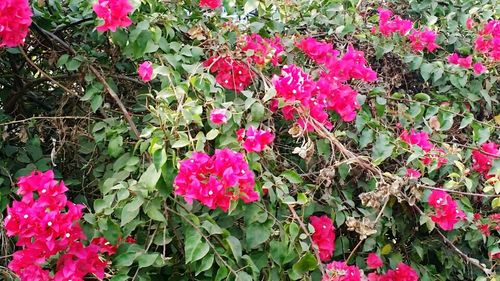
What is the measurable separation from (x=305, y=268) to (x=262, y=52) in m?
0.61

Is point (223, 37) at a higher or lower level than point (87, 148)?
higher

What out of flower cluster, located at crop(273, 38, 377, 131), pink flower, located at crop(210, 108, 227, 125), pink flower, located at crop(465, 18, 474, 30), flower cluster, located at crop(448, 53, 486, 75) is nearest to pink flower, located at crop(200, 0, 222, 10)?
flower cluster, located at crop(273, 38, 377, 131)

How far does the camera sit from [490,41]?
2236 millimetres

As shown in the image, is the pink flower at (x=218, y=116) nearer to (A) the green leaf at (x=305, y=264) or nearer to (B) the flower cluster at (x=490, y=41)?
(A) the green leaf at (x=305, y=264)

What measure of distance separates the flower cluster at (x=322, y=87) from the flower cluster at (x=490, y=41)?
58 centimetres

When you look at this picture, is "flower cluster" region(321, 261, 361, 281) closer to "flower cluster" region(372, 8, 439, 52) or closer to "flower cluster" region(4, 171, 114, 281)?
"flower cluster" region(4, 171, 114, 281)

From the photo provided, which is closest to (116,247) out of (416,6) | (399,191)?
(399,191)

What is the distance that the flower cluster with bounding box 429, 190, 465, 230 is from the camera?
5.42ft

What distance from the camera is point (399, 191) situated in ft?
4.89

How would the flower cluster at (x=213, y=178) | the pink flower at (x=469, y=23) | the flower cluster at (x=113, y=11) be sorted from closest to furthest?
the flower cluster at (x=213, y=178), the flower cluster at (x=113, y=11), the pink flower at (x=469, y=23)

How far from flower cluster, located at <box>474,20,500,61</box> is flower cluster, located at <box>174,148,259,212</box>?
131cm

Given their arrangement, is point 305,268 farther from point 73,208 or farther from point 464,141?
point 464,141

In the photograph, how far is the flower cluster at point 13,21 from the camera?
138 cm

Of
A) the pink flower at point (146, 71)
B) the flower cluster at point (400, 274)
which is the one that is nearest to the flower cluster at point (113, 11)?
the pink flower at point (146, 71)
